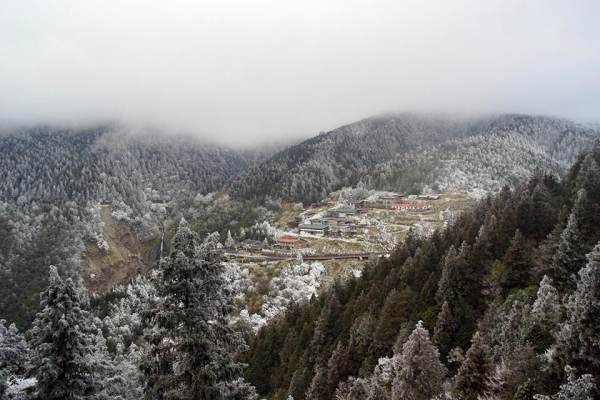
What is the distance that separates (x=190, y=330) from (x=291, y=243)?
87069mm

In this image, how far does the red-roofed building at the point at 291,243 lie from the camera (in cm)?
9819

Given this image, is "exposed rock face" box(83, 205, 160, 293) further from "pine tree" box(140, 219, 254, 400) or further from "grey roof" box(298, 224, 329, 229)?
"pine tree" box(140, 219, 254, 400)

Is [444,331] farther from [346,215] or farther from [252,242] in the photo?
[346,215]

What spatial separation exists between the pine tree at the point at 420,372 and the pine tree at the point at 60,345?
14494 mm

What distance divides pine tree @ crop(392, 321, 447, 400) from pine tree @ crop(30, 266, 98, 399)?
14.5 meters

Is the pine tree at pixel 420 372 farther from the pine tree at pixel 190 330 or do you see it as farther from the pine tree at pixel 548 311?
the pine tree at pixel 190 330

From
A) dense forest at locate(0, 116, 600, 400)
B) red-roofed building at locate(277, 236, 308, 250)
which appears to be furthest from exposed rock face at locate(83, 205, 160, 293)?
red-roofed building at locate(277, 236, 308, 250)

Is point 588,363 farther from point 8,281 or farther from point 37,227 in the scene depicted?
point 37,227

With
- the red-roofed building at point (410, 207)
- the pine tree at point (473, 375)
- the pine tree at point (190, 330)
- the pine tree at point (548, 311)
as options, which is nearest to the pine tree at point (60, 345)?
the pine tree at point (190, 330)

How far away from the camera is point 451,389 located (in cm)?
2183

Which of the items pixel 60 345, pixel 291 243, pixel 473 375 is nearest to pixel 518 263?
pixel 473 375

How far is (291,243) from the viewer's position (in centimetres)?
9912

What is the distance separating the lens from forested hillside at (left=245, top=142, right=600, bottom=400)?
14.9 metres

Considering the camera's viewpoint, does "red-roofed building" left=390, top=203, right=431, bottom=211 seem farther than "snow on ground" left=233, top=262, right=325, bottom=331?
Yes
